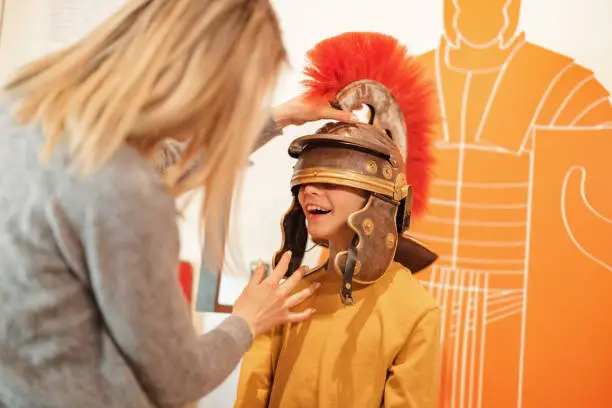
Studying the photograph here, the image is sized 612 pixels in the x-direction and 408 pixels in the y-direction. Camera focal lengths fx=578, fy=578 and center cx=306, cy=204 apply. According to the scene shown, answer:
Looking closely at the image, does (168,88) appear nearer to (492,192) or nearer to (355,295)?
(355,295)

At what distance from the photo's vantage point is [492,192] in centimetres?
172

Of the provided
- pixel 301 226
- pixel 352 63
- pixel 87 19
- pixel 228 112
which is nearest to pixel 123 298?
pixel 228 112

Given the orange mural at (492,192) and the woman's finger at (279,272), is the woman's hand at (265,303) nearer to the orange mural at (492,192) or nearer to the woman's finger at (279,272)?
the woman's finger at (279,272)

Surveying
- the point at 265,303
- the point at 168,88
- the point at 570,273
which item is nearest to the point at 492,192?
the point at 570,273

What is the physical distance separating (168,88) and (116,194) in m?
0.17

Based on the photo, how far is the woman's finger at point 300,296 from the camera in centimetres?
126

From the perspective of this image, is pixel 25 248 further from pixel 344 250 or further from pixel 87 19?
pixel 87 19

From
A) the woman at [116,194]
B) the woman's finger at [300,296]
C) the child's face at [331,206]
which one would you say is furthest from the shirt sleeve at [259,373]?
the woman at [116,194]

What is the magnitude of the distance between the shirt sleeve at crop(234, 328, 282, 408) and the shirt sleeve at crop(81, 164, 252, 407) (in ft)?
2.11

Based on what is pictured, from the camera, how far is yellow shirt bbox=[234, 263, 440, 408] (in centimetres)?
133

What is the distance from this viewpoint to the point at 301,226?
1.56 metres

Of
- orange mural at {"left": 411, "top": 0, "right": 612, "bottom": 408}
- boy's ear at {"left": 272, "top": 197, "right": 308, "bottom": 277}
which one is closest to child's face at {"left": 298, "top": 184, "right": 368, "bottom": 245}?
boy's ear at {"left": 272, "top": 197, "right": 308, "bottom": 277}

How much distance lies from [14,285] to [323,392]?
31.5 inches

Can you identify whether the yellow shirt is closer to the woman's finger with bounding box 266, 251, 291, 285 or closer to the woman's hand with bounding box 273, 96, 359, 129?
the woman's finger with bounding box 266, 251, 291, 285
